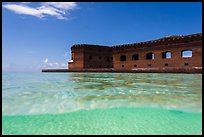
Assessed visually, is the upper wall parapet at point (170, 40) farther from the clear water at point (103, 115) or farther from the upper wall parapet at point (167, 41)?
the clear water at point (103, 115)

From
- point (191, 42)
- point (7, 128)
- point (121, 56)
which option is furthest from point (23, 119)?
point (121, 56)

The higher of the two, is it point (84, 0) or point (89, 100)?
point (84, 0)

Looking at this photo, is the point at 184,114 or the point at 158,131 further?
the point at 184,114

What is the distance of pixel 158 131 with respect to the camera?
283cm

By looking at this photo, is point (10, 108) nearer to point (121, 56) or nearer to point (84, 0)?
point (84, 0)

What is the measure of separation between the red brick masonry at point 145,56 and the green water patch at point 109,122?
13104mm

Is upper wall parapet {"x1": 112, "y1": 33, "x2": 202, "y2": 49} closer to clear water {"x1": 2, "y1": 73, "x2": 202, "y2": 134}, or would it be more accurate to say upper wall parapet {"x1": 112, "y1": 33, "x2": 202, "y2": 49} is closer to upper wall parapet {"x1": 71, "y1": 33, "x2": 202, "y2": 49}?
upper wall parapet {"x1": 71, "y1": 33, "x2": 202, "y2": 49}

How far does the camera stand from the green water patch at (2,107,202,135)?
2846 mm

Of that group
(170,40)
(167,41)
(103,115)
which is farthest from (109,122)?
(167,41)

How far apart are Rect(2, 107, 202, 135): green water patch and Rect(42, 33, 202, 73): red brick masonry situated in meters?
13.1

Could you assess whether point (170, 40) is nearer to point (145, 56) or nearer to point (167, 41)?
point (167, 41)

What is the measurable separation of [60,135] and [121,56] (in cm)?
2809

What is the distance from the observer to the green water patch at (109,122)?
285cm

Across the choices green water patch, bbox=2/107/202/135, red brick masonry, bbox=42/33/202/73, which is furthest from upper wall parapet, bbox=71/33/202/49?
green water patch, bbox=2/107/202/135
